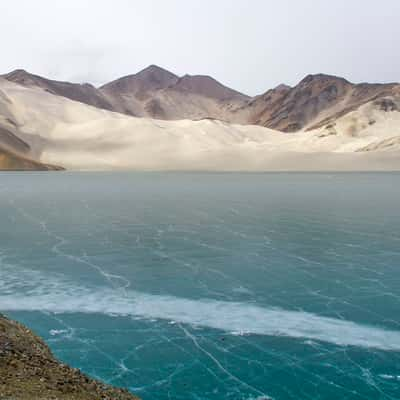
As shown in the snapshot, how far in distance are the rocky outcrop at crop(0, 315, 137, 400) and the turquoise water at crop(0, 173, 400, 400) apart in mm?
1218

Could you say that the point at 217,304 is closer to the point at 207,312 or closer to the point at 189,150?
the point at 207,312

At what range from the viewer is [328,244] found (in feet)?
95.3

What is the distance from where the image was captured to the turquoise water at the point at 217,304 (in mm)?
13234

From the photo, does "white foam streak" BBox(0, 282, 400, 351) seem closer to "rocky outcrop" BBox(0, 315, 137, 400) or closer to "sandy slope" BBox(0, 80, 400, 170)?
"rocky outcrop" BBox(0, 315, 137, 400)

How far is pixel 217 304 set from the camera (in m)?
18.2

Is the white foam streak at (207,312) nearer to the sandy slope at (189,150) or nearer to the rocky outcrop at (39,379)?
the rocky outcrop at (39,379)

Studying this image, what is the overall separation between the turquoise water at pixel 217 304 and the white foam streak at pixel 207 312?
0.05 meters

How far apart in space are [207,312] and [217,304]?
819 mm

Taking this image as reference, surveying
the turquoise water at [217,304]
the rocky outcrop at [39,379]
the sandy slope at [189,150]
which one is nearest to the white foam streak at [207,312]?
the turquoise water at [217,304]

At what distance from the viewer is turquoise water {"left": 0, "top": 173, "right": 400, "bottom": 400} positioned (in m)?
13.2

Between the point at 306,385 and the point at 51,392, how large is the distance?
5.52 metres

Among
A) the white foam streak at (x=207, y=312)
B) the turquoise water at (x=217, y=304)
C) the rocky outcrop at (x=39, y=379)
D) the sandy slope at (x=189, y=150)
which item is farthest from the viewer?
the sandy slope at (x=189, y=150)

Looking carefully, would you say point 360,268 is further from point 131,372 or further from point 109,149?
point 109,149

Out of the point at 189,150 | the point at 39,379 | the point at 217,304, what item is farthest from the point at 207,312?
the point at 189,150
